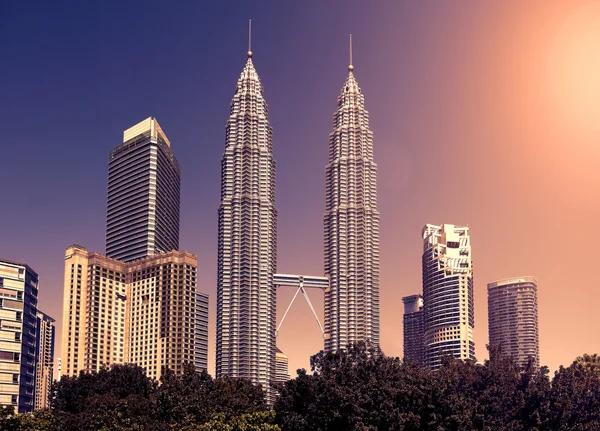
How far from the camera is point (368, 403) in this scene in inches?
3644

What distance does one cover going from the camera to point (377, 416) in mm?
91000

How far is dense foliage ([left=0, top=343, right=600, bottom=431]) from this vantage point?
302 ft

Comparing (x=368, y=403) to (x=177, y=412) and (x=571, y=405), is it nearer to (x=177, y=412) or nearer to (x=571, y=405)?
(x=177, y=412)

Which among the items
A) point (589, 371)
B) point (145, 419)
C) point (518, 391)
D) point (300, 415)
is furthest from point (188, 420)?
point (589, 371)

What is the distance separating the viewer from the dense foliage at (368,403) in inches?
3627

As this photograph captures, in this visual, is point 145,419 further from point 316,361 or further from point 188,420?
point 316,361

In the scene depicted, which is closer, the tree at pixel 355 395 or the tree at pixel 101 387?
the tree at pixel 355 395

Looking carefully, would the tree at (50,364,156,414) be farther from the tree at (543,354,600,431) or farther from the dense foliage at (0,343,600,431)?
the tree at (543,354,600,431)

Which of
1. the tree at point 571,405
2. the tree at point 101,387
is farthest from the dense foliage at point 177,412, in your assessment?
the tree at point 571,405

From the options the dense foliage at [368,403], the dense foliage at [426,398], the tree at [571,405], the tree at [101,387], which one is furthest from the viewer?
the tree at [101,387]

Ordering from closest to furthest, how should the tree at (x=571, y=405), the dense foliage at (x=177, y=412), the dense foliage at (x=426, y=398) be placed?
the dense foliage at (x=426, y=398)
the tree at (x=571, y=405)
the dense foliage at (x=177, y=412)

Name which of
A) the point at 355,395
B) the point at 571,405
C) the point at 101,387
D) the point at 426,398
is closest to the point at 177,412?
the point at 355,395

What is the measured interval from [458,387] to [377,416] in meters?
19.0

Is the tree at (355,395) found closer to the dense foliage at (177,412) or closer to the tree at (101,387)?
the dense foliage at (177,412)
